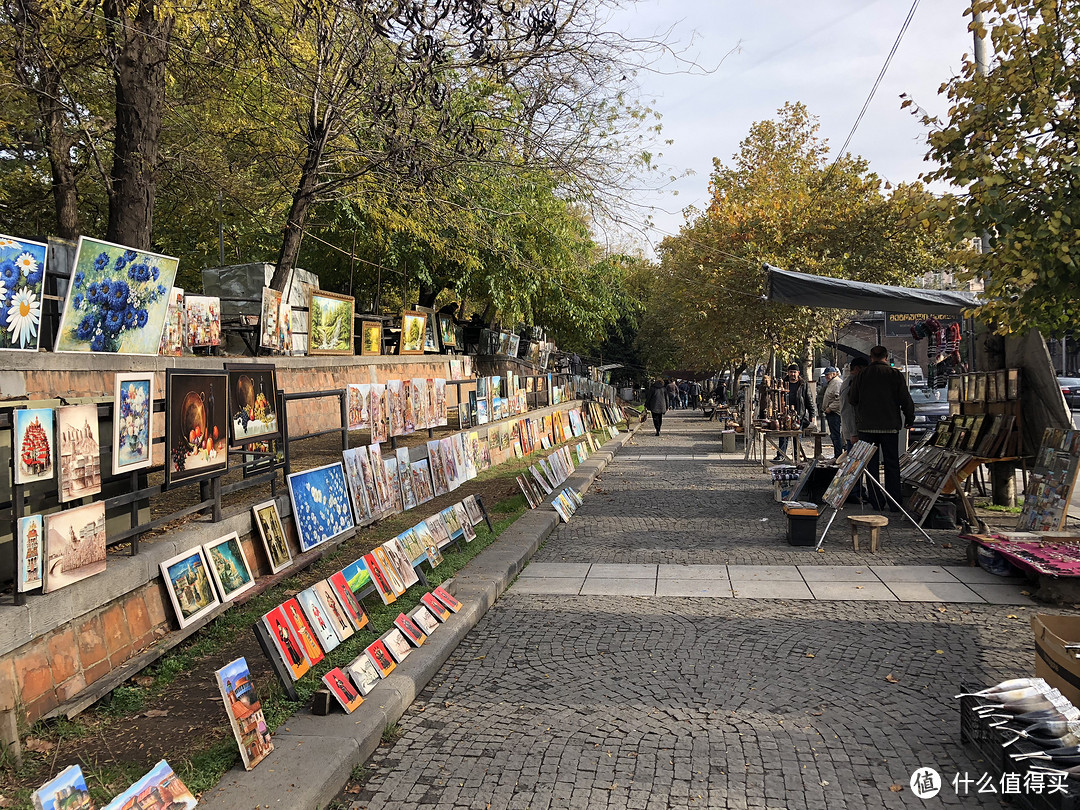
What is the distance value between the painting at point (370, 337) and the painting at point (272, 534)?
9.28 m

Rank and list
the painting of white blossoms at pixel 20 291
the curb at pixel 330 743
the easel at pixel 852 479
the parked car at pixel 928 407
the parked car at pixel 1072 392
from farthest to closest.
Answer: the parked car at pixel 1072 392, the parked car at pixel 928 407, the easel at pixel 852 479, the painting of white blossoms at pixel 20 291, the curb at pixel 330 743

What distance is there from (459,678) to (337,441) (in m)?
8.10

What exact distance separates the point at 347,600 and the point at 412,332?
1286cm

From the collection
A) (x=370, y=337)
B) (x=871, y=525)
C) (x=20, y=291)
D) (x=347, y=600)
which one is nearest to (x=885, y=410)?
(x=871, y=525)

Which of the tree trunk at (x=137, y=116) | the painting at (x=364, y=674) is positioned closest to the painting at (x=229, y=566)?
the painting at (x=364, y=674)

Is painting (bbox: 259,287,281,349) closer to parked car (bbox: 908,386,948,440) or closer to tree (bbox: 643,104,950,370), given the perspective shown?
tree (bbox: 643,104,950,370)

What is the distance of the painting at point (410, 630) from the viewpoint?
5.40 meters

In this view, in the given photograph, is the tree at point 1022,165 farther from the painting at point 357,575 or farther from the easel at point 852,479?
the painting at point 357,575

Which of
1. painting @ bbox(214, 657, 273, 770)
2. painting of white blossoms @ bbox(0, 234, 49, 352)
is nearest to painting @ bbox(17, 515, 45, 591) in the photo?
painting @ bbox(214, 657, 273, 770)

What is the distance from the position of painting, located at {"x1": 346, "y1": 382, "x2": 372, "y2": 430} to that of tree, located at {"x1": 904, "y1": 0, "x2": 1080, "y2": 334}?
5908mm

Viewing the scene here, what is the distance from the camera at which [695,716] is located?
14.8ft

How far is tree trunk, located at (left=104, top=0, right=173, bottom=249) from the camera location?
857 cm

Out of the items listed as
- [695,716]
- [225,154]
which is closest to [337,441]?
[225,154]

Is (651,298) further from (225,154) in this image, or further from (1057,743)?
(1057,743)
